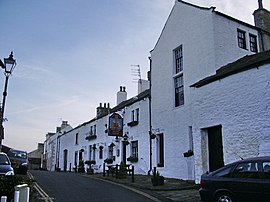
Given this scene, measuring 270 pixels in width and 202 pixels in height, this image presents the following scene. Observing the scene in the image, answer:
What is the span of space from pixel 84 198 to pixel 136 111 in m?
14.4

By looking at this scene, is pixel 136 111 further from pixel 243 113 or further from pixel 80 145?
pixel 80 145

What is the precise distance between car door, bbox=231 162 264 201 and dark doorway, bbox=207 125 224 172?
5461 millimetres

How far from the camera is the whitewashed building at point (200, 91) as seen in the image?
12898 millimetres

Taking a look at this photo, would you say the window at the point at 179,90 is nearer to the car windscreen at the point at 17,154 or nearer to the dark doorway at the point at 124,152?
the dark doorway at the point at 124,152

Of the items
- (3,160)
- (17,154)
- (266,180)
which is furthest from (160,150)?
(266,180)

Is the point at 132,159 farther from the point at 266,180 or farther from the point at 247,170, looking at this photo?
the point at 266,180

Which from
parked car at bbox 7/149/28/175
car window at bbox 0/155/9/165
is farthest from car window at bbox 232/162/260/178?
parked car at bbox 7/149/28/175

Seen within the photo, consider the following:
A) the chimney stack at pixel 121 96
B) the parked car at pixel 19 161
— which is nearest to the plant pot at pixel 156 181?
the parked car at pixel 19 161

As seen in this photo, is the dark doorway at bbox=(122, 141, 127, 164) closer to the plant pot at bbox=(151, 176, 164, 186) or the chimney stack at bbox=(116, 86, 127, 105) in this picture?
the chimney stack at bbox=(116, 86, 127, 105)

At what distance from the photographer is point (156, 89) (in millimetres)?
22172

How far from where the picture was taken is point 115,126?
2466 centimetres

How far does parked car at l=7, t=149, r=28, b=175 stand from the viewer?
20.2m

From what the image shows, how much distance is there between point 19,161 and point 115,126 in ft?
25.1

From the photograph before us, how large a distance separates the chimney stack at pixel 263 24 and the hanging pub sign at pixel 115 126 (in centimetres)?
1199
